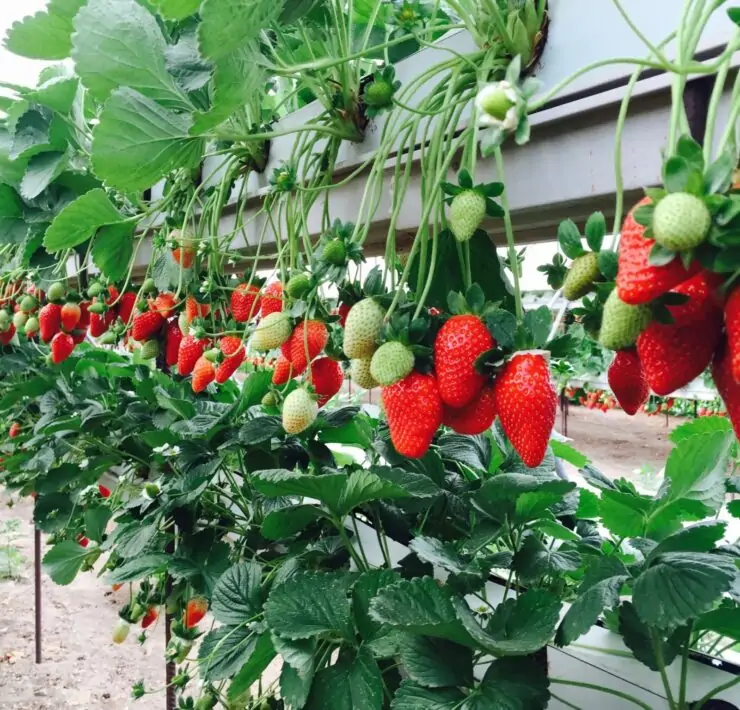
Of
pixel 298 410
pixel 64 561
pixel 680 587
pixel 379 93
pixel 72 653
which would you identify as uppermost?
pixel 379 93

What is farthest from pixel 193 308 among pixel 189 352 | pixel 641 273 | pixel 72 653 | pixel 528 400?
pixel 72 653

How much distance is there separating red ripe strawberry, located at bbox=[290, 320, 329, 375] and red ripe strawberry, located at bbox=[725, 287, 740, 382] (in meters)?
0.32

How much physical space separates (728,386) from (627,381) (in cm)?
9

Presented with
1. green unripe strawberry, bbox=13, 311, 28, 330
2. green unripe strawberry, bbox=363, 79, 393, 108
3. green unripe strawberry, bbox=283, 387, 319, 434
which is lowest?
green unripe strawberry, bbox=283, 387, 319, 434

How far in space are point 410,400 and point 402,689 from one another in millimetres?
266

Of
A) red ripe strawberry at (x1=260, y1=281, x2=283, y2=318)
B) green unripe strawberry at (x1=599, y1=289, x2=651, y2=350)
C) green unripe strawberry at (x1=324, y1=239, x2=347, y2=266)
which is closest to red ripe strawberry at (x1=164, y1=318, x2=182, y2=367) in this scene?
red ripe strawberry at (x1=260, y1=281, x2=283, y2=318)

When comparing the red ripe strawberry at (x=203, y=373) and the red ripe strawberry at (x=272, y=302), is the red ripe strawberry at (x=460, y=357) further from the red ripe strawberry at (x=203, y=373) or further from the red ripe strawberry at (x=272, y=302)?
the red ripe strawberry at (x=203, y=373)

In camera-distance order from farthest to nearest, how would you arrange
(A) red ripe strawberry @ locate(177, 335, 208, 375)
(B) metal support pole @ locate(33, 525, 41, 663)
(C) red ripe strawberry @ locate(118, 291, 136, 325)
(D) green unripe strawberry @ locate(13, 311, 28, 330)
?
(B) metal support pole @ locate(33, 525, 41, 663) < (D) green unripe strawberry @ locate(13, 311, 28, 330) < (C) red ripe strawberry @ locate(118, 291, 136, 325) < (A) red ripe strawberry @ locate(177, 335, 208, 375)

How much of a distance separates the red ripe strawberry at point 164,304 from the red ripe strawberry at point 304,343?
344 mm

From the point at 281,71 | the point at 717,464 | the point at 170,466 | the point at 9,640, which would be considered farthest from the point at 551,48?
the point at 9,640

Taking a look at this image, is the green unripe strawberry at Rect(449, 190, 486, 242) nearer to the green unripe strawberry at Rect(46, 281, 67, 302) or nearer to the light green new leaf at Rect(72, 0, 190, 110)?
the light green new leaf at Rect(72, 0, 190, 110)

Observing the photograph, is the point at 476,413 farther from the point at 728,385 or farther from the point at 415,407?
the point at 728,385

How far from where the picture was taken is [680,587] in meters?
0.46

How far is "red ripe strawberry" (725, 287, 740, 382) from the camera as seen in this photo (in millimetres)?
209
